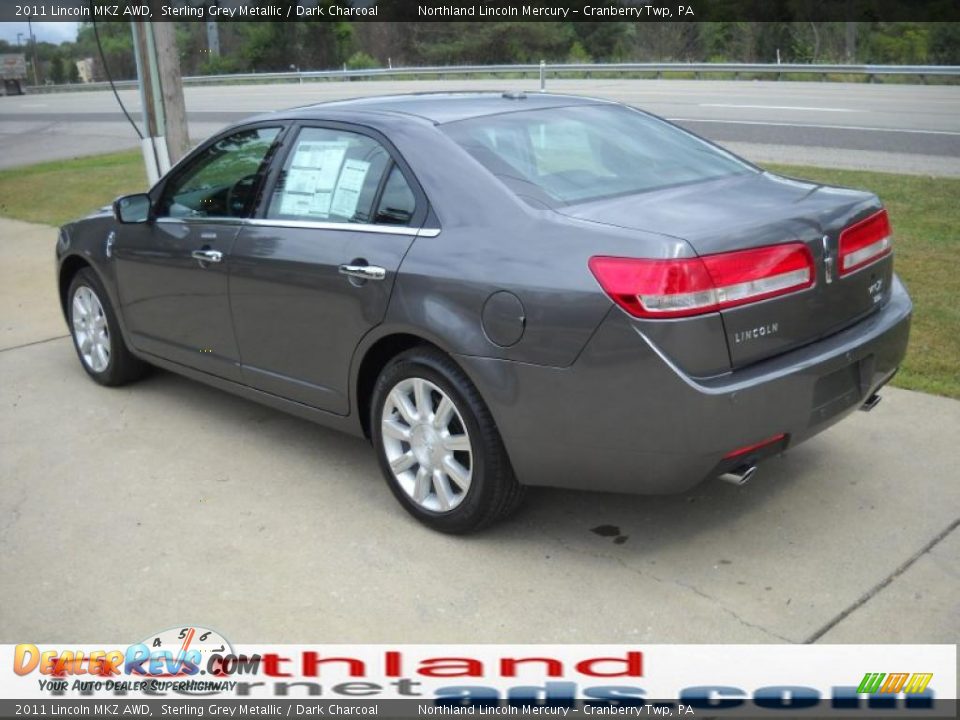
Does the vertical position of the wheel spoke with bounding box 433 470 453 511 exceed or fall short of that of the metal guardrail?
it falls short

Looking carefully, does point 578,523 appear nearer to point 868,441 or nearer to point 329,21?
point 868,441

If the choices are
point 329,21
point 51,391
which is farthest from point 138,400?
point 329,21

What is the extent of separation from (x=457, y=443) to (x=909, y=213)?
6177 mm

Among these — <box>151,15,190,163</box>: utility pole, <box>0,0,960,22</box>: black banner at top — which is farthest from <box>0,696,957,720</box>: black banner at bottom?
<box>0,0,960,22</box>: black banner at top

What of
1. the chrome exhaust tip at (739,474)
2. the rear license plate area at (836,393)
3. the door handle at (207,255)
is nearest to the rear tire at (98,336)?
the door handle at (207,255)

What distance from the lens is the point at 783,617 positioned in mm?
3551

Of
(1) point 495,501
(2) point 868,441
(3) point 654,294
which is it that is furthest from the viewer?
(2) point 868,441

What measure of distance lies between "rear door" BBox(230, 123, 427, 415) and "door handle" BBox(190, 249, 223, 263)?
0.41ft

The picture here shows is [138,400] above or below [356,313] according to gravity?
below

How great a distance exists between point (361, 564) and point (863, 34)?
4224 cm

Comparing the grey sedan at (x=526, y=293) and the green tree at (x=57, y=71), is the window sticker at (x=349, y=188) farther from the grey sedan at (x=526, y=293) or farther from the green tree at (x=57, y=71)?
the green tree at (x=57, y=71)

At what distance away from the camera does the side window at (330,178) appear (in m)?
4.41

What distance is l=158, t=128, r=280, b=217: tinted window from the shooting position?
16.4ft
